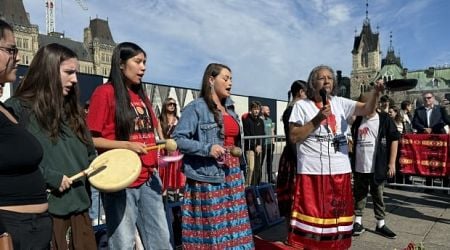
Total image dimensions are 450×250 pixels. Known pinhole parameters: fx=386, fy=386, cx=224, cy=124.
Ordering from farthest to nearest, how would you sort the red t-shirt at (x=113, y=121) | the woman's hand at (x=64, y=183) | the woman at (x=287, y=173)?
the woman at (x=287, y=173)
the red t-shirt at (x=113, y=121)
the woman's hand at (x=64, y=183)

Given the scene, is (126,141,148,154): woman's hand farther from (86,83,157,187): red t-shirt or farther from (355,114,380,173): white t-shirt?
(355,114,380,173): white t-shirt

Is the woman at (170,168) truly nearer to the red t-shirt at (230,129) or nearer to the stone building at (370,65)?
the red t-shirt at (230,129)

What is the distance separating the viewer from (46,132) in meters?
2.33

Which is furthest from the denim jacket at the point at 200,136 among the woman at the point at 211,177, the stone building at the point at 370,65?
the stone building at the point at 370,65

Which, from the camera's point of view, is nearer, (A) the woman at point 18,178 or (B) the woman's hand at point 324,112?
(A) the woman at point 18,178

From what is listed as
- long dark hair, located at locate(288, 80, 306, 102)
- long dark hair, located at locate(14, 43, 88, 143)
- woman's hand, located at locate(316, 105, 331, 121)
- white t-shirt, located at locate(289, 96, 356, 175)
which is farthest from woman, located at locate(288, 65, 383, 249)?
long dark hair, located at locate(14, 43, 88, 143)

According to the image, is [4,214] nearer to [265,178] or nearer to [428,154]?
[265,178]

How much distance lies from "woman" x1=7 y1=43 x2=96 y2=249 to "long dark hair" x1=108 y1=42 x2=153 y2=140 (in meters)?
0.28

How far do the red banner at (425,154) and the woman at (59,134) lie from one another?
6758mm

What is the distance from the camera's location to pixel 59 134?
2.39 m

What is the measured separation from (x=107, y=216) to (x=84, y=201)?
16.0 inches

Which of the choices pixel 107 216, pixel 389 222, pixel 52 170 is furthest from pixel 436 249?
pixel 52 170

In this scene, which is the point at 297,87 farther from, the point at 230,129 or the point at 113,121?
the point at 113,121

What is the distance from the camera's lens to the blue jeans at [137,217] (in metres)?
2.77
